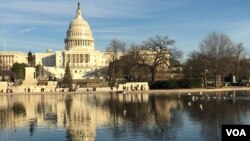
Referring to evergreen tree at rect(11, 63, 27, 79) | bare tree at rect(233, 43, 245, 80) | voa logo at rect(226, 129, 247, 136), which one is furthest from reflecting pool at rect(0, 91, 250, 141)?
evergreen tree at rect(11, 63, 27, 79)

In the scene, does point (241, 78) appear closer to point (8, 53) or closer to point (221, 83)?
point (221, 83)

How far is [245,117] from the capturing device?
80.8 feet

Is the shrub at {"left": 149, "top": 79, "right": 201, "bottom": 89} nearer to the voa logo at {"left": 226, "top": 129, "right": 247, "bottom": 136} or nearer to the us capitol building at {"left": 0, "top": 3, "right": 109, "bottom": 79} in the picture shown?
the voa logo at {"left": 226, "top": 129, "right": 247, "bottom": 136}

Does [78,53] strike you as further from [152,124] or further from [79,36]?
[152,124]

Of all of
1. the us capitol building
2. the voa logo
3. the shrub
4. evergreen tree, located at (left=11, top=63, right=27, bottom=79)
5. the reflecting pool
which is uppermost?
the us capitol building

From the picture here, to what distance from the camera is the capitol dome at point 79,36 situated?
17075cm

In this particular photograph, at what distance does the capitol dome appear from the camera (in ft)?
560

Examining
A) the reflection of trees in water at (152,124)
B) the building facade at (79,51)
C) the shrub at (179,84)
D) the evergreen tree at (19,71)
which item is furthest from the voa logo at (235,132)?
the building facade at (79,51)

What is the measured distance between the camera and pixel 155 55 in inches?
3248

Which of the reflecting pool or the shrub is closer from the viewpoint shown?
the reflecting pool

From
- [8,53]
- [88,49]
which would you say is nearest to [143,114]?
[88,49]

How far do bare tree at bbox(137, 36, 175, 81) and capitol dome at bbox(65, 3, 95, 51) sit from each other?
8933 centimetres

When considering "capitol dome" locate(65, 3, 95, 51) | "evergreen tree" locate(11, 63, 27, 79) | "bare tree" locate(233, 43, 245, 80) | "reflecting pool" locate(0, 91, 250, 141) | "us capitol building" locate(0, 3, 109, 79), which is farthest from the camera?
"capitol dome" locate(65, 3, 95, 51)

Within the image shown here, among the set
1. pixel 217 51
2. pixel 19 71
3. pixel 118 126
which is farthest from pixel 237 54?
pixel 118 126
